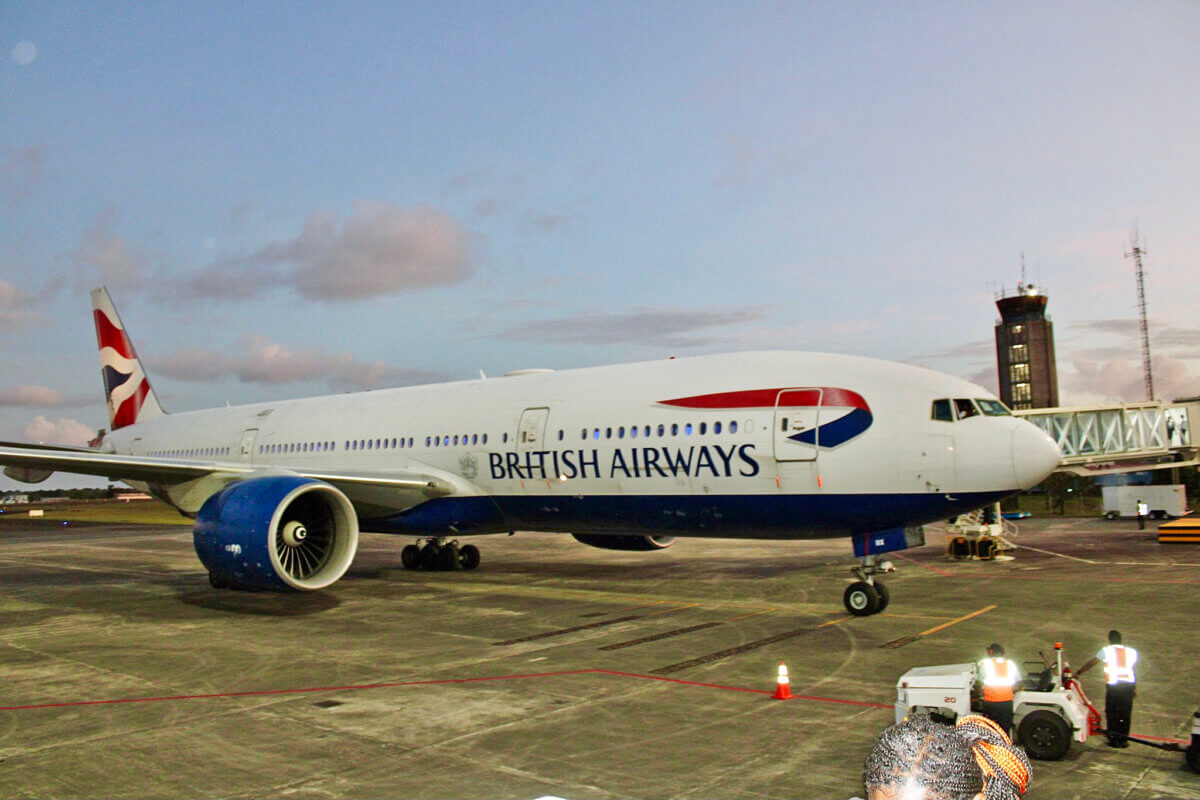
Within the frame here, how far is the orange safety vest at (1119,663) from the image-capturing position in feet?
21.3

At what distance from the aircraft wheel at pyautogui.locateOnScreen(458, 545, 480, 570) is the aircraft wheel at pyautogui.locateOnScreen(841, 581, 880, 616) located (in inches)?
400

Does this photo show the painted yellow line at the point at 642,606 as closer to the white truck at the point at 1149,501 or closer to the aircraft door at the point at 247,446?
the aircraft door at the point at 247,446

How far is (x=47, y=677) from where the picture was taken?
10.0 meters

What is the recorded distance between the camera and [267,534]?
13.7 metres

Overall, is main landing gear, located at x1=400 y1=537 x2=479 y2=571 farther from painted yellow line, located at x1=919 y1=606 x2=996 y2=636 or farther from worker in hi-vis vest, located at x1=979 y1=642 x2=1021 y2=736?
worker in hi-vis vest, located at x1=979 y1=642 x2=1021 y2=736

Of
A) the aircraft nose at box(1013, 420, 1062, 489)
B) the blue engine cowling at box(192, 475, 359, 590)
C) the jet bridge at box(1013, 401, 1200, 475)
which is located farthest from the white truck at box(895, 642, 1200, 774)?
the jet bridge at box(1013, 401, 1200, 475)

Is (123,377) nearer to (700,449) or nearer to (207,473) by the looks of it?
(207,473)

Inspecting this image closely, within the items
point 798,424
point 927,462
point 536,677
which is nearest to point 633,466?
point 798,424

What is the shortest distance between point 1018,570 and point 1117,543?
350 inches

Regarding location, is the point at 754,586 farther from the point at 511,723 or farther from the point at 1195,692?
the point at 511,723

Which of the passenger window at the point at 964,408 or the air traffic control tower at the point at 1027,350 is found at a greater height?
the air traffic control tower at the point at 1027,350

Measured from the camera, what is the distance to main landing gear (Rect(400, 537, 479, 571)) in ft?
67.9

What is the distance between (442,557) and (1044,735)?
15829mm

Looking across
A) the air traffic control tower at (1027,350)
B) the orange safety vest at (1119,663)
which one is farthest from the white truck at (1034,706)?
the air traffic control tower at (1027,350)
